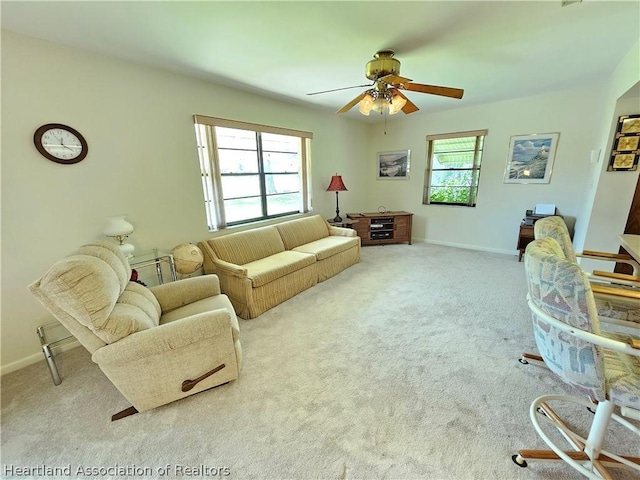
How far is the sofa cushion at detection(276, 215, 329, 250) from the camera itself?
3814 mm

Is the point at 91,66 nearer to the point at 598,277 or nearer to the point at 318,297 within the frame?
the point at 318,297

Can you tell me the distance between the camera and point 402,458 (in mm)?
1328

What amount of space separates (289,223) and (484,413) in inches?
120

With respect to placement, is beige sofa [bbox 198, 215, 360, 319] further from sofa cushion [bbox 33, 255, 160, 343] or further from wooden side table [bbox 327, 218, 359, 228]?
sofa cushion [bbox 33, 255, 160, 343]

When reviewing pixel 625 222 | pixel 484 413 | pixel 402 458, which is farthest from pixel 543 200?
pixel 402 458

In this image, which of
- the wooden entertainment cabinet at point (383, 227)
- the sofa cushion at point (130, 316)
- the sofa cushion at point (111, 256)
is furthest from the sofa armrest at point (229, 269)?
the wooden entertainment cabinet at point (383, 227)

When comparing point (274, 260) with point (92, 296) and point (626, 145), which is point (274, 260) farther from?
point (626, 145)

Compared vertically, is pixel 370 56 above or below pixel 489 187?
above

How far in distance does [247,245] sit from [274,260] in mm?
404

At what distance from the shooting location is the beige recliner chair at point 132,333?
133 cm

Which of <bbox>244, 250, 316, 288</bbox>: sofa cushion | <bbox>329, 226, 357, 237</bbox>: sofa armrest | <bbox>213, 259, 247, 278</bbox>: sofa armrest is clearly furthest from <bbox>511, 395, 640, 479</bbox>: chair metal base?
<bbox>329, 226, 357, 237</bbox>: sofa armrest

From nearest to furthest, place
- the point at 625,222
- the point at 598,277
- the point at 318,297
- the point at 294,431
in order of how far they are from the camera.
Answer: the point at 294,431
the point at 598,277
the point at 625,222
the point at 318,297

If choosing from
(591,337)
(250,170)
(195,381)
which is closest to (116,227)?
(195,381)

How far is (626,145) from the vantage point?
2711 mm
